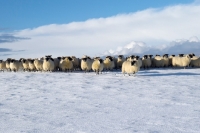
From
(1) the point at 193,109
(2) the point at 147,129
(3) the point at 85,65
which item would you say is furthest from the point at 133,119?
(3) the point at 85,65

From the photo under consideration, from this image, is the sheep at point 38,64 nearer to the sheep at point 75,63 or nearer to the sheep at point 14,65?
the sheep at point 14,65

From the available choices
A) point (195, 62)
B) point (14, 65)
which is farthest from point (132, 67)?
point (14, 65)

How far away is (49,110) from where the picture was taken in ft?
32.9

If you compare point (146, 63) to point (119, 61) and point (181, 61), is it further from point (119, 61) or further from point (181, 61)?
point (181, 61)

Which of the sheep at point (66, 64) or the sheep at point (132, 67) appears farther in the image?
the sheep at point (66, 64)

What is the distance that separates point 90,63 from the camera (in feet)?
85.9

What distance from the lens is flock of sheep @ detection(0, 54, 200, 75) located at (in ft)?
85.4

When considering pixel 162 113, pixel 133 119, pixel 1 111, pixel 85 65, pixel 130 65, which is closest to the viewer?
pixel 133 119

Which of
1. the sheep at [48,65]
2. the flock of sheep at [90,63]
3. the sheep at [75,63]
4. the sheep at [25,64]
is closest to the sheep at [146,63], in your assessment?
the flock of sheep at [90,63]

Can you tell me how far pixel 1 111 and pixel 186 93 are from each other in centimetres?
763

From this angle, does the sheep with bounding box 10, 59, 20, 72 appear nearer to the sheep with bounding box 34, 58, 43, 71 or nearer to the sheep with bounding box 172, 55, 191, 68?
the sheep with bounding box 34, 58, 43, 71

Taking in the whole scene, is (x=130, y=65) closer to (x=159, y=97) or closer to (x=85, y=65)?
(x=85, y=65)

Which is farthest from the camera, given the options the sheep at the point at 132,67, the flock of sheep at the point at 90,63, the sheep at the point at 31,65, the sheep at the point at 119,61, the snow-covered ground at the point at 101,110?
the sheep at the point at 119,61

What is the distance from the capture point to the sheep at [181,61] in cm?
3105
